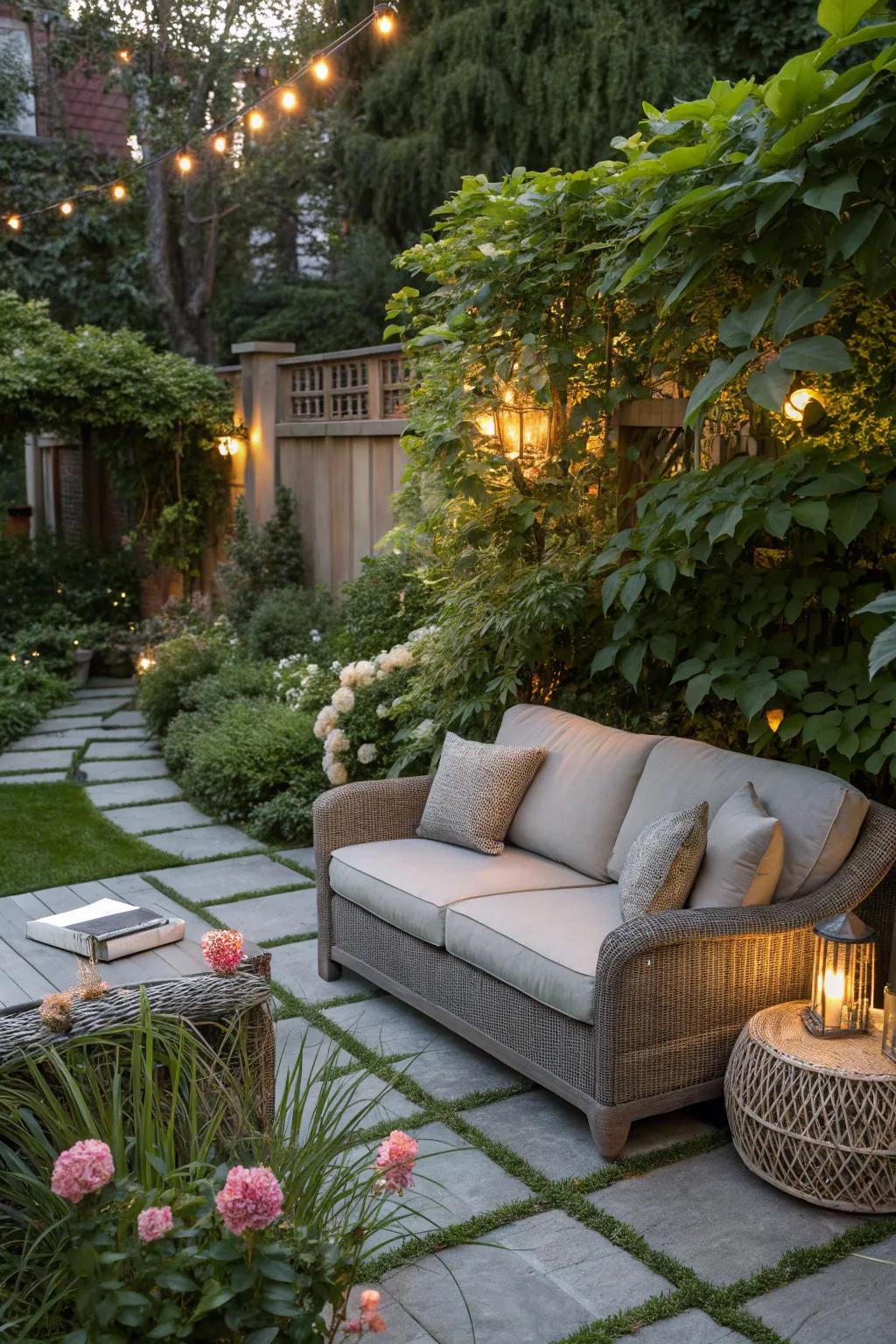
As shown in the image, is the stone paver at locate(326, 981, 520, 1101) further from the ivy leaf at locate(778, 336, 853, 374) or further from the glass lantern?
the ivy leaf at locate(778, 336, 853, 374)

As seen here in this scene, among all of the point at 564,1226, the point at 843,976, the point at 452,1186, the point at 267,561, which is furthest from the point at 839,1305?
the point at 267,561

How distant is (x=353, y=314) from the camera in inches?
500

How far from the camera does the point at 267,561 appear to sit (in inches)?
336

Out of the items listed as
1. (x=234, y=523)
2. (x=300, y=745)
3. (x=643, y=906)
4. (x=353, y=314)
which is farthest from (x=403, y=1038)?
(x=353, y=314)

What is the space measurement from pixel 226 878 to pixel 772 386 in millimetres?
3432

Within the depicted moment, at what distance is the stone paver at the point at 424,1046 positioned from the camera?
3449mm

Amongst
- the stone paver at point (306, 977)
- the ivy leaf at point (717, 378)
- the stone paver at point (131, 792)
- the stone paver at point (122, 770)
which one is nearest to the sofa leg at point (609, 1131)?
the stone paver at point (306, 977)

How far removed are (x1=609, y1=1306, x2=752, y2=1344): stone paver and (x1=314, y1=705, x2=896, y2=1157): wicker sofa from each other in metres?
0.60

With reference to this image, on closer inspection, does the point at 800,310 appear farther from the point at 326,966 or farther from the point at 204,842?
the point at 204,842

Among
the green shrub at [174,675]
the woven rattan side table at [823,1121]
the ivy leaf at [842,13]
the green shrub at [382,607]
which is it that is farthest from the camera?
the green shrub at [174,675]

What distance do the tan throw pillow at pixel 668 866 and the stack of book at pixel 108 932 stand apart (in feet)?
3.94

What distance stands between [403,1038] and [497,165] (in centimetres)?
778

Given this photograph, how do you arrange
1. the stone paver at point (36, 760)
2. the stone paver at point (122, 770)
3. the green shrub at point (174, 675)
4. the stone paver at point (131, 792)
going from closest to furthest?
1. the stone paver at point (131, 792)
2. the stone paver at point (122, 770)
3. the stone paver at point (36, 760)
4. the green shrub at point (174, 675)

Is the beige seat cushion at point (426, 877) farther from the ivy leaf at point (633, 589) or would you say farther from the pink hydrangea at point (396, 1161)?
the pink hydrangea at point (396, 1161)
